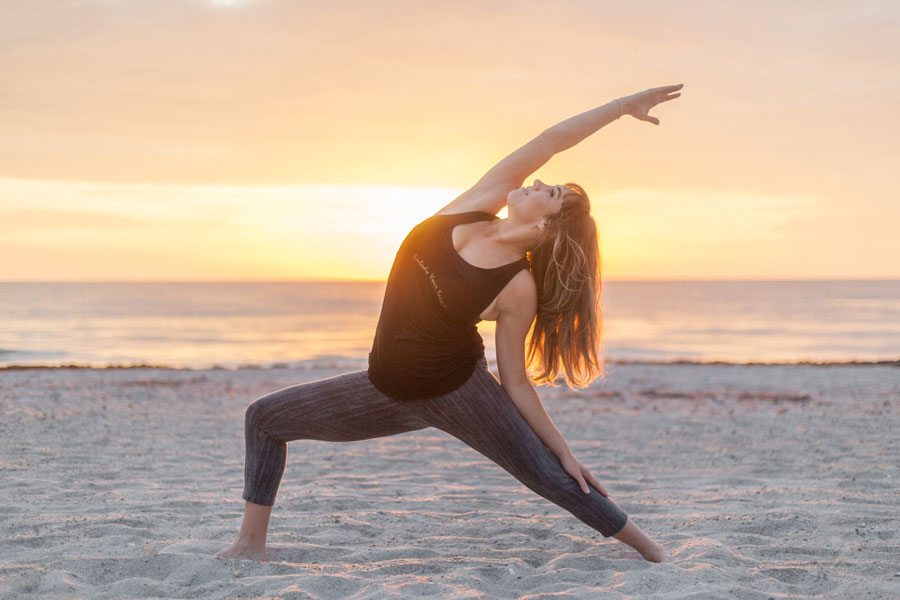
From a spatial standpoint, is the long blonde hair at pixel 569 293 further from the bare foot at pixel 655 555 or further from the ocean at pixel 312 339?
the ocean at pixel 312 339

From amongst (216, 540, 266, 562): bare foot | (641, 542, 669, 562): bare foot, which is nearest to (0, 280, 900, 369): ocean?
(216, 540, 266, 562): bare foot

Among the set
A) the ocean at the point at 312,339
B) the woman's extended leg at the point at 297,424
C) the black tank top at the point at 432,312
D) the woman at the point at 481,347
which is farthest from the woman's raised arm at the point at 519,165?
the ocean at the point at 312,339

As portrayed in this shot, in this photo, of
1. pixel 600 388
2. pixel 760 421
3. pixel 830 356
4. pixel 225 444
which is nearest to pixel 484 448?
pixel 225 444

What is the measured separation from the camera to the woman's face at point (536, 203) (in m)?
3.29

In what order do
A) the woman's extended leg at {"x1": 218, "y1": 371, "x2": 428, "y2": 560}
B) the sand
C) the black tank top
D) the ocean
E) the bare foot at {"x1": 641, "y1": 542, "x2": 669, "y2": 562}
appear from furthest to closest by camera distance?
the ocean, the bare foot at {"x1": 641, "y1": 542, "x2": 669, "y2": 562}, the woman's extended leg at {"x1": 218, "y1": 371, "x2": 428, "y2": 560}, the sand, the black tank top

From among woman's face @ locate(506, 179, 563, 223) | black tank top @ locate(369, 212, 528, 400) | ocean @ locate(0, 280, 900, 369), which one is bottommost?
ocean @ locate(0, 280, 900, 369)

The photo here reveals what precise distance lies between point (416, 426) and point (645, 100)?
6.59 feet

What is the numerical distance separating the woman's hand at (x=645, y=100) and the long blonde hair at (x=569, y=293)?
0.66 m

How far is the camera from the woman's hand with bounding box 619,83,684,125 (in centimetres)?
371

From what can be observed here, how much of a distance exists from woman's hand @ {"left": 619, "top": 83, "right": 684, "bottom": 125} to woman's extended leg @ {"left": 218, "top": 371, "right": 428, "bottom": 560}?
1864 mm

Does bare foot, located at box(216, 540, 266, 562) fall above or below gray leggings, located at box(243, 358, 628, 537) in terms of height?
below

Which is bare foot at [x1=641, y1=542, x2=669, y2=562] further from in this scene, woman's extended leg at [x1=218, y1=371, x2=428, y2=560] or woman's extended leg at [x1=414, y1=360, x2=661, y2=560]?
woman's extended leg at [x1=218, y1=371, x2=428, y2=560]

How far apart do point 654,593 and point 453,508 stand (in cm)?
Result: 190

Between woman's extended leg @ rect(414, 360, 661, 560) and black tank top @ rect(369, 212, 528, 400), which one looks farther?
woman's extended leg @ rect(414, 360, 661, 560)
